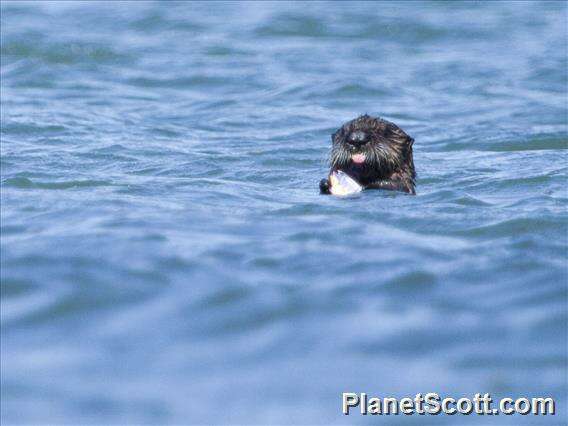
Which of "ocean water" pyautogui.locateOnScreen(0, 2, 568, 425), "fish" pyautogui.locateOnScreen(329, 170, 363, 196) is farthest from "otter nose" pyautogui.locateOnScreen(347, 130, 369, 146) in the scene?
"ocean water" pyautogui.locateOnScreen(0, 2, 568, 425)

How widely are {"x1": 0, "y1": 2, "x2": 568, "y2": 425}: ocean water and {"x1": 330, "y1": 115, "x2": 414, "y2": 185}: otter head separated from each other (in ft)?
1.09

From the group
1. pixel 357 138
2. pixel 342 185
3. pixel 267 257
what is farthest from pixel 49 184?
pixel 267 257

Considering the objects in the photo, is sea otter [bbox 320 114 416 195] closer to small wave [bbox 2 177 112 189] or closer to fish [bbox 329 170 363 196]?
fish [bbox 329 170 363 196]

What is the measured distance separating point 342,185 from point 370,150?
1.27ft

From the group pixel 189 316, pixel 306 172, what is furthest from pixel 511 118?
pixel 189 316

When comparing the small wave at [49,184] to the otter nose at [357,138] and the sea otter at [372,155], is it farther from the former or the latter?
the otter nose at [357,138]

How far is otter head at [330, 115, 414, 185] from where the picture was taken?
8.88 meters

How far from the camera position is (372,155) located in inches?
350

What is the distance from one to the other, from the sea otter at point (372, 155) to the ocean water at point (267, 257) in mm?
313

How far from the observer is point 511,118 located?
46.1 ft

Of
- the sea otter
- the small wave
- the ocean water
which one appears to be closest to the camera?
the ocean water

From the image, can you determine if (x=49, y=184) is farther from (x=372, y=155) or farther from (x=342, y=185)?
(x=372, y=155)

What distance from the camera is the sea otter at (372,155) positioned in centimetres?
888

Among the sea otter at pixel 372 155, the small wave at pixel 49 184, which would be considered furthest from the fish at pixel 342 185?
the small wave at pixel 49 184
